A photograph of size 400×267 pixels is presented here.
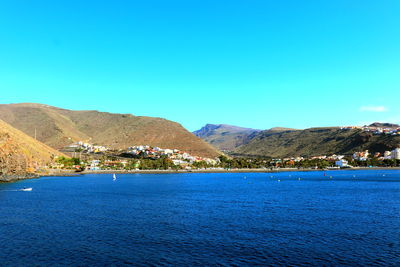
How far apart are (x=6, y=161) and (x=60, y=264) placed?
402 feet

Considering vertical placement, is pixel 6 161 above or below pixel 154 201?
above

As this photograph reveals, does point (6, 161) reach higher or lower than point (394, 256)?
higher

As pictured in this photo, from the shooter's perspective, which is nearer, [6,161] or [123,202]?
[123,202]

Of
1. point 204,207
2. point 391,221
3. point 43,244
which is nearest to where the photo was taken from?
point 43,244

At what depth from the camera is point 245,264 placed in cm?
2683

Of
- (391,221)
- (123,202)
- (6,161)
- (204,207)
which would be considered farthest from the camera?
(6,161)

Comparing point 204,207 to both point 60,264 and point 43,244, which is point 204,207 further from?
point 60,264

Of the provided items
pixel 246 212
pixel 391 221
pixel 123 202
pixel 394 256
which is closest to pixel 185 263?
pixel 394 256

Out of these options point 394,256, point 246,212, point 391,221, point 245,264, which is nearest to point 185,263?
point 245,264

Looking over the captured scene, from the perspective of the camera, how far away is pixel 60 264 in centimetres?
2691

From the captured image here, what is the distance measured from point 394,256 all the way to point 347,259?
4.23m

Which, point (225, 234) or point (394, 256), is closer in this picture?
point (394, 256)

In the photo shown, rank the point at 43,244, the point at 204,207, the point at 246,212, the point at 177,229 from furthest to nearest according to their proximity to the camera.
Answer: the point at 204,207 → the point at 246,212 → the point at 177,229 → the point at 43,244

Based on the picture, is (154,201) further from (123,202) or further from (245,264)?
(245,264)
